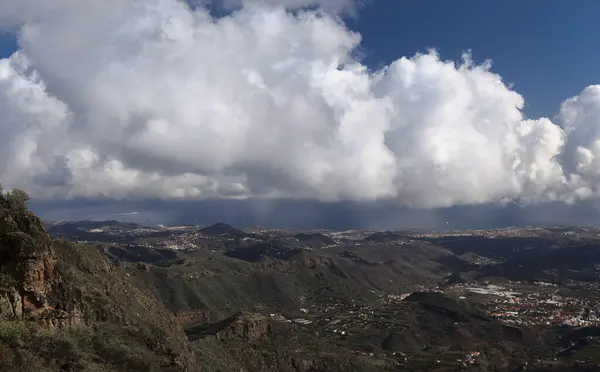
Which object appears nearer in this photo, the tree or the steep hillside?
the steep hillside

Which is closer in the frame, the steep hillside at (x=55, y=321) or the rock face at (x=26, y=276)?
the steep hillside at (x=55, y=321)

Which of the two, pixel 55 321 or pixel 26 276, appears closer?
pixel 26 276

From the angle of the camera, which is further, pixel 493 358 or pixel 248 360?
pixel 493 358

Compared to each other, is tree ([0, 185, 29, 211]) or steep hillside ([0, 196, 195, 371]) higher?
tree ([0, 185, 29, 211])

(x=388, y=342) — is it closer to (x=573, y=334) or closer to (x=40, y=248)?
(x=573, y=334)

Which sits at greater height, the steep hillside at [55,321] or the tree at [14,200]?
the tree at [14,200]

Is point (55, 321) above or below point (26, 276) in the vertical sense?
below

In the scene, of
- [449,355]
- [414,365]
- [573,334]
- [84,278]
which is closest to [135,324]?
[84,278]

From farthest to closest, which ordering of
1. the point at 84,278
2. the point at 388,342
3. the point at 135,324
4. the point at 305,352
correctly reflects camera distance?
the point at 388,342 < the point at 305,352 < the point at 84,278 < the point at 135,324
